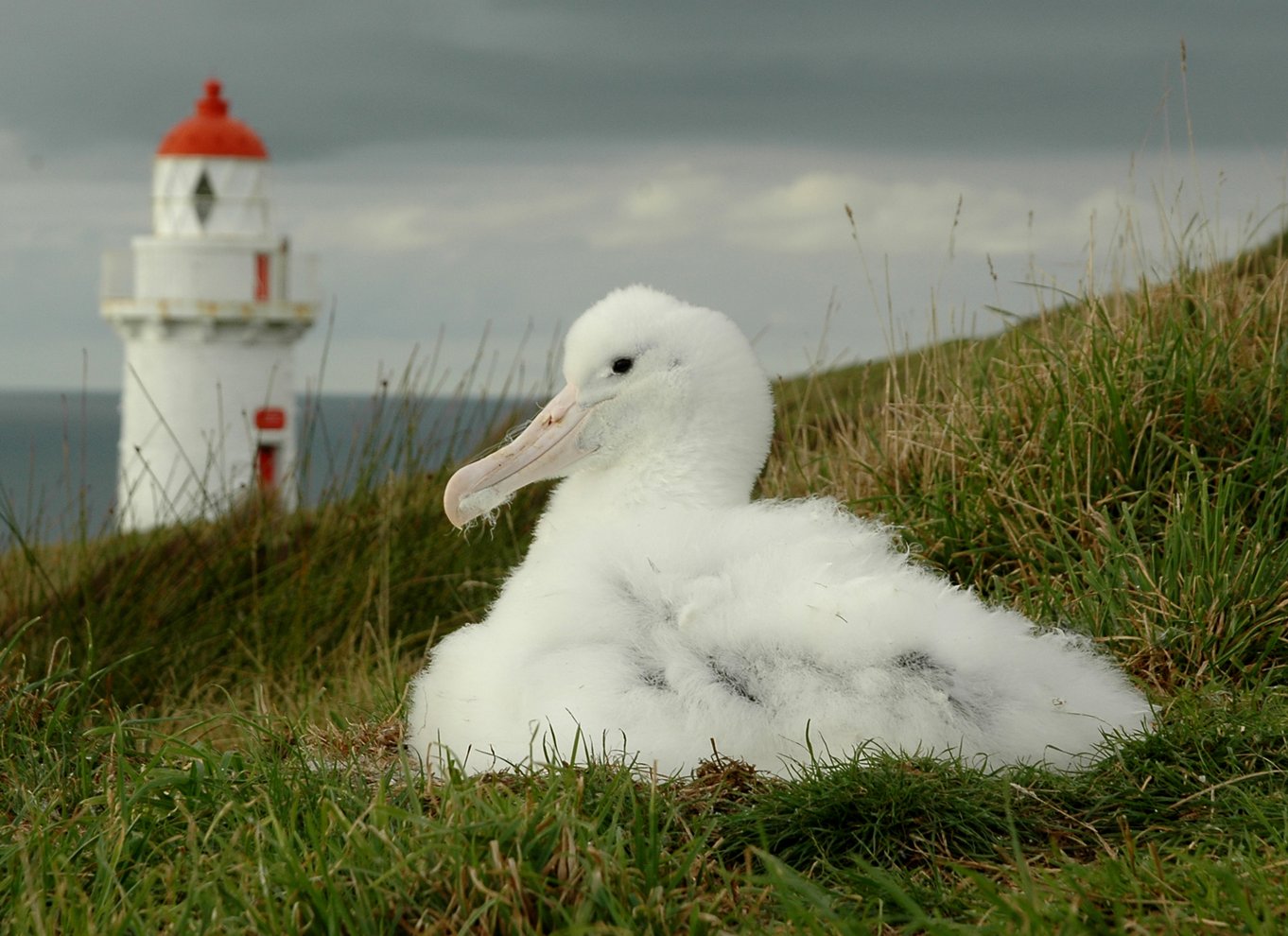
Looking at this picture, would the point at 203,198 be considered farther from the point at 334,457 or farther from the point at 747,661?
the point at 747,661

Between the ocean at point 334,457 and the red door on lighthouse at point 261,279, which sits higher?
the ocean at point 334,457

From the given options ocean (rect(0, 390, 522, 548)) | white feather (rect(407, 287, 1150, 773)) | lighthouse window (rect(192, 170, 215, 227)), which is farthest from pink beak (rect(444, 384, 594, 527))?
lighthouse window (rect(192, 170, 215, 227))

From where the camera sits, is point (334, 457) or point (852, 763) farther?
point (334, 457)

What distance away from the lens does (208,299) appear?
97.4 ft

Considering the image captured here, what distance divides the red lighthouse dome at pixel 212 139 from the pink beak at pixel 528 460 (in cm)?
2802

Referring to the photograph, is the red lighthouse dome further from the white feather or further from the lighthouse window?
the white feather

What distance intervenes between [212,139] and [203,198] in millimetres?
1229

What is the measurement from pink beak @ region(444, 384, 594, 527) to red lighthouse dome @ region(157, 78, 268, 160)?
91.9 ft

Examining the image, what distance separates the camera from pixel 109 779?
3.01 meters

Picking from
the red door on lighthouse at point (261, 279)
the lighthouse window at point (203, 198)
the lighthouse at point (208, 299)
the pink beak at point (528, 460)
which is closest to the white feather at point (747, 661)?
the pink beak at point (528, 460)

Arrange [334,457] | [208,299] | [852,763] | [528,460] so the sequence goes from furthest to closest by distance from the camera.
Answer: [208,299] < [334,457] < [528,460] < [852,763]

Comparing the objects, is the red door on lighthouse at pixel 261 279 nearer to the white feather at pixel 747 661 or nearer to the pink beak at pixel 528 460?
the pink beak at pixel 528 460

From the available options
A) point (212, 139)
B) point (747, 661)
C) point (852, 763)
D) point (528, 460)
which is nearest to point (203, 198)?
point (212, 139)

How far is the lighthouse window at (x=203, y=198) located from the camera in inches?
1186
